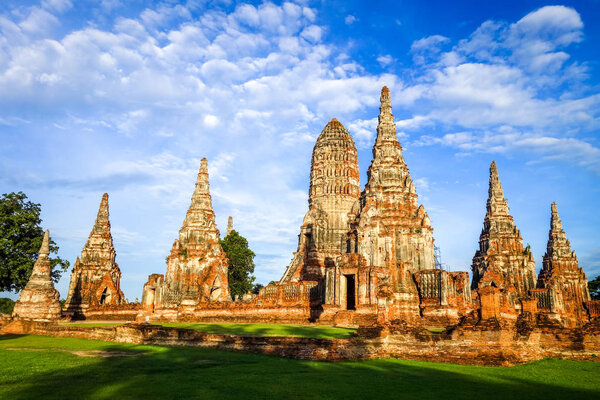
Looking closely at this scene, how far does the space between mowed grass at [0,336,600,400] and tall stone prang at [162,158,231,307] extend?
67.4ft

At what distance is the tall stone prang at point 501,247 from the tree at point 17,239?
37.7 m

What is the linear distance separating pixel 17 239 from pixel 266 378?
3414 cm

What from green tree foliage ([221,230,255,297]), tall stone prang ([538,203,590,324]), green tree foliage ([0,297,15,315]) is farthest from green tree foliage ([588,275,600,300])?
green tree foliage ([0,297,15,315])

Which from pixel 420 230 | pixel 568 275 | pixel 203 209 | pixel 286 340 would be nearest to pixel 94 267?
pixel 203 209

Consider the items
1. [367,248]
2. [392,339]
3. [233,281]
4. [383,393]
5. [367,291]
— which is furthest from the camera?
[233,281]

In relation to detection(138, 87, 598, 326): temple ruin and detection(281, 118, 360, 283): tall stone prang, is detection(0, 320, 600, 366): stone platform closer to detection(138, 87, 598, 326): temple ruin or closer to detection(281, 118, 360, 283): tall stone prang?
detection(138, 87, 598, 326): temple ruin

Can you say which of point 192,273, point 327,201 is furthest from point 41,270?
point 327,201

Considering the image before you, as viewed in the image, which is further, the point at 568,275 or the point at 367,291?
the point at 568,275

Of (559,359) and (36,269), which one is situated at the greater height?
(36,269)

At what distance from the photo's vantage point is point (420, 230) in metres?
34.4

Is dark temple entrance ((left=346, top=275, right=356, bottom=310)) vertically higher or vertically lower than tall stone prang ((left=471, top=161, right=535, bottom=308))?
lower

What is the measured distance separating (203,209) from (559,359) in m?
27.5

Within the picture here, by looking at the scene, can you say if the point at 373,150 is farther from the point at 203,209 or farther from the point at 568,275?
the point at 568,275

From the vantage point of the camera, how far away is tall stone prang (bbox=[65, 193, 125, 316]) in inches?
1609
